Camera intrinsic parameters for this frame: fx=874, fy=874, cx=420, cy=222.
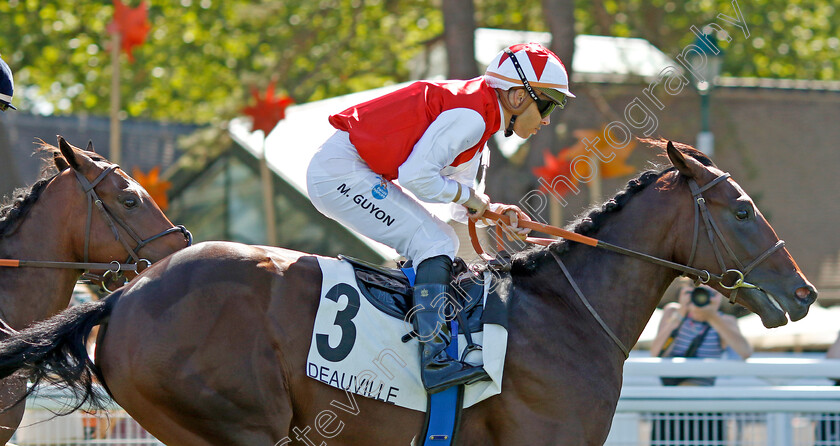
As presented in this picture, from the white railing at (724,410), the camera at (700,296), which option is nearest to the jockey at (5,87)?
the white railing at (724,410)

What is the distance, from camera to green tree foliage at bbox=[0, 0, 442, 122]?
14.0 meters

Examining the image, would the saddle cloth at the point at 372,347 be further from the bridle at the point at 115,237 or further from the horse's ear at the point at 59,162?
the horse's ear at the point at 59,162

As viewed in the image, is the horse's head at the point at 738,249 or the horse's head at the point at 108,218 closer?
the horse's head at the point at 738,249

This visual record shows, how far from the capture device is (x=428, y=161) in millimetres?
3650

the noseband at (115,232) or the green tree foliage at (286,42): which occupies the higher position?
the green tree foliage at (286,42)

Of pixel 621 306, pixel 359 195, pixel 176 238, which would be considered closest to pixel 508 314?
pixel 621 306

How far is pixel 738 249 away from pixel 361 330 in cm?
177

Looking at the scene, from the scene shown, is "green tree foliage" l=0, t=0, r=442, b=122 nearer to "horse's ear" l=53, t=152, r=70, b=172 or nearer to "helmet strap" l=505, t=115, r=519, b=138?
"horse's ear" l=53, t=152, r=70, b=172

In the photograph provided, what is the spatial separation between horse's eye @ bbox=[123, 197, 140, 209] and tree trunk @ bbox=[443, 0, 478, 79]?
7609 millimetres

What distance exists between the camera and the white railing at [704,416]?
533 cm

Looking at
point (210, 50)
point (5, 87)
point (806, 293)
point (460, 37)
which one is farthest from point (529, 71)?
point (210, 50)

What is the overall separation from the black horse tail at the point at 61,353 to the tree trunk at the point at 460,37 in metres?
8.75

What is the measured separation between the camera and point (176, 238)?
4508 mm

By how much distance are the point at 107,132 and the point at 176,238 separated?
11.2 meters
